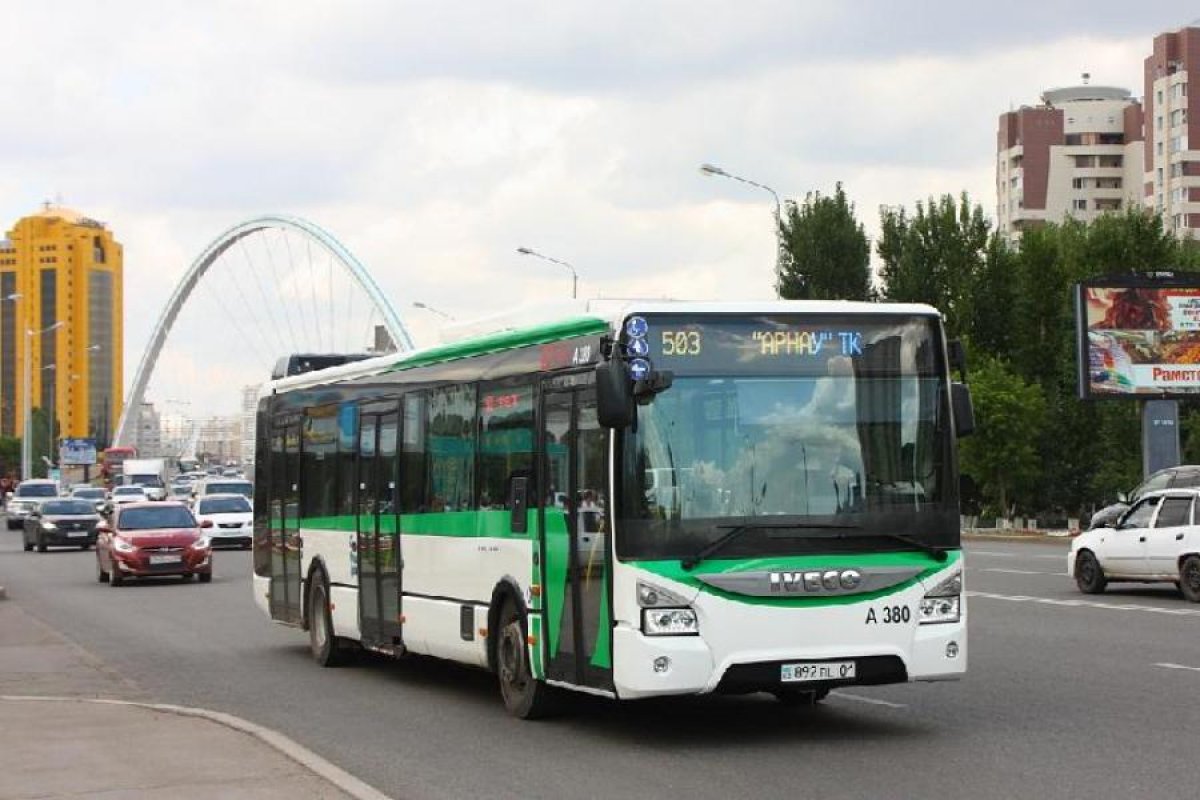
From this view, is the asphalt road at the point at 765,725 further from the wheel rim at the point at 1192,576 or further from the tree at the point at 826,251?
the tree at the point at 826,251

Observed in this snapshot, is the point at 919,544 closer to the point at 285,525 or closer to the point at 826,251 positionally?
the point at 285,525

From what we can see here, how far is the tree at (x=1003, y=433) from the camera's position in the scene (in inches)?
2916

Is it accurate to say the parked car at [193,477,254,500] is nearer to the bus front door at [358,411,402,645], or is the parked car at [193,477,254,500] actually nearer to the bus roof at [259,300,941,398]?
the bus front door at [358,411,402,645]

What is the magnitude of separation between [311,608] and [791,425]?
28.0 ft

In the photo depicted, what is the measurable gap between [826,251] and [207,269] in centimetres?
5607

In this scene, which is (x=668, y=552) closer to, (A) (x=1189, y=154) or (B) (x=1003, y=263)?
(B) (x=1003, y=263)

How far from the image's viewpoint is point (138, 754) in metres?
12.1

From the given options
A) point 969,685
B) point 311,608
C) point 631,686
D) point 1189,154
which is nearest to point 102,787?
point 631,686

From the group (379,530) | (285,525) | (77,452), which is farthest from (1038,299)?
→ (77,452)

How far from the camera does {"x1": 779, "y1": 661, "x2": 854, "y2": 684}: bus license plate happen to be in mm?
12227

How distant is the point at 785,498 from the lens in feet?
40.5

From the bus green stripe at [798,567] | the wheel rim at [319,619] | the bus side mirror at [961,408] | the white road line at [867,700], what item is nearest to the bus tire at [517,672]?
the bus green stripe at [798,567]

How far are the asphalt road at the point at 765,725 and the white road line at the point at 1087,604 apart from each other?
1149 mm

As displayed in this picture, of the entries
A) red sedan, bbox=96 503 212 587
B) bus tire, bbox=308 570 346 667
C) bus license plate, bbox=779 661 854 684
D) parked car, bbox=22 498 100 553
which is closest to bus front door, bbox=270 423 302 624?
bus tire, bbox=308 570 346 667
